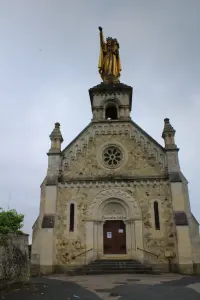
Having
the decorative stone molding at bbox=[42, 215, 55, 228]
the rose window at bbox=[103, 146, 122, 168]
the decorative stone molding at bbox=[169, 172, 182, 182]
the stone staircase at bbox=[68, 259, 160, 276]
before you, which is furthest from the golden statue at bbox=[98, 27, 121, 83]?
the stone staircase at bbox=[68, 259, 160, 276]

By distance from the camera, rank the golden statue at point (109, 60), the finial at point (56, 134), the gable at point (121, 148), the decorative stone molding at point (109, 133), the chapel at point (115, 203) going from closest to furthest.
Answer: the chapel at point (115, 203) → the gable at point (121, 148) → the decorative stone molding at point (109, 133) → the finial at point (56, 134) → the golden statue at point (109, 60)

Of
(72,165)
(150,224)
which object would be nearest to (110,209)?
(150,224)

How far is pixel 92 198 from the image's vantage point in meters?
20.1

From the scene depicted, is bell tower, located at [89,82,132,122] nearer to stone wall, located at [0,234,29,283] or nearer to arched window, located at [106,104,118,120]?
arched window, located at [106,104,118,120]

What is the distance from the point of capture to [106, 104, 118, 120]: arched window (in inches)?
985

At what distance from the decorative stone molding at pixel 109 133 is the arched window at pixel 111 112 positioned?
2.57m

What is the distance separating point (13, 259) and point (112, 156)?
44.0 ft

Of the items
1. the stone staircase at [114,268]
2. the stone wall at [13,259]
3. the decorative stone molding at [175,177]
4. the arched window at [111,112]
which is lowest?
the stone staircase at [114,268]

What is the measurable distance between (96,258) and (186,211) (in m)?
7.24

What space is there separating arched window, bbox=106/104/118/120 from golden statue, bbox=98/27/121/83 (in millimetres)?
3711

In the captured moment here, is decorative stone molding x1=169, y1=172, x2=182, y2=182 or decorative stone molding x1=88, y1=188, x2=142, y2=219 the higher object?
decorative stone molding x1=169, y1=172, x2=182, y2=182

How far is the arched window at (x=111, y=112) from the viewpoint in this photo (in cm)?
2503

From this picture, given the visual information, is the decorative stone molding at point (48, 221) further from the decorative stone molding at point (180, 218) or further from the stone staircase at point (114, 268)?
the decorative stone molding at point (180, 218)

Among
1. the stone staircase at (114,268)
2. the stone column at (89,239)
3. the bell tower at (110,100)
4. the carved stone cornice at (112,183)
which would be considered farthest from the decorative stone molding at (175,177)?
the bell tower at (110,100)
